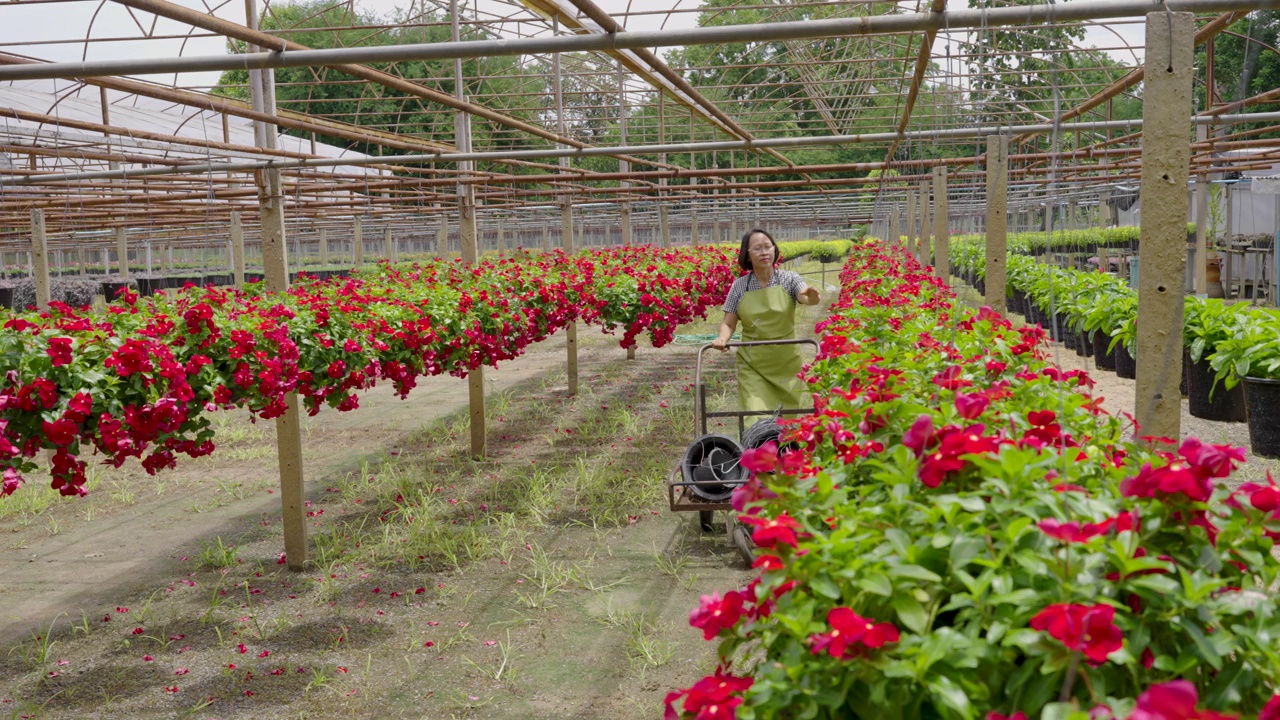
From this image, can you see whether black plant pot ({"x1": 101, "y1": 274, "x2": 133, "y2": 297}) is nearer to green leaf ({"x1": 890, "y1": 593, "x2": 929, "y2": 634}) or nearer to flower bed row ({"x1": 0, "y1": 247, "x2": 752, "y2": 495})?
flower bed row ({"x1": 0, "y1": 247, "x2": 752, "y2": 495})

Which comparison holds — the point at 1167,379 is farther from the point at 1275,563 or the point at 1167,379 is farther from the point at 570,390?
the point at 570,390

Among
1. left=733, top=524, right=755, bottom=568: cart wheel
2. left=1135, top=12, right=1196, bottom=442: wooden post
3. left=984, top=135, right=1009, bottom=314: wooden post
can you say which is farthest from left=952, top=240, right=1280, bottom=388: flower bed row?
left=733, top=524, right=755, bottom=568: cart wheel

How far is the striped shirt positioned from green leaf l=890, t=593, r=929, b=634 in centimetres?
489

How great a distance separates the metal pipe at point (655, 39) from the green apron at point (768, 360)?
2368 millimetres

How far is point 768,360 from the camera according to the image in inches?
241

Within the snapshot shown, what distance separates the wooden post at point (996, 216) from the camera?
5.97 m

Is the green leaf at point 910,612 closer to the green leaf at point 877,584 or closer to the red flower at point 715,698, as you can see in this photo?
the green leaf at point 877,584

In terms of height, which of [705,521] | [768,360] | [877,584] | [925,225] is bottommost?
[705,521]

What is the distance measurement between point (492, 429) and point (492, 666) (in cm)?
508

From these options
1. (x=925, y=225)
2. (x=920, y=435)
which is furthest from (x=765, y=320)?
(x=925, y=225)

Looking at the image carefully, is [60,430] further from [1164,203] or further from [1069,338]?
[1069,338]

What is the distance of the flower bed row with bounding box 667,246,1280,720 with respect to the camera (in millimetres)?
1366

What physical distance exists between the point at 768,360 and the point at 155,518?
13.7 ft

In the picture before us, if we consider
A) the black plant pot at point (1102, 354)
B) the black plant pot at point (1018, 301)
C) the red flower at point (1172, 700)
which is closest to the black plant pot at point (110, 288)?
Result: the black plant pot at point (1018, 301)
